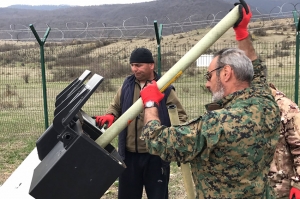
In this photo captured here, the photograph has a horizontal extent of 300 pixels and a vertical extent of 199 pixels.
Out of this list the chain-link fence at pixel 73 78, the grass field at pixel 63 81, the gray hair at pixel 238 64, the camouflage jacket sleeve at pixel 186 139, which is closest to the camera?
the camouflage jacket sleeve at pixel 186 139

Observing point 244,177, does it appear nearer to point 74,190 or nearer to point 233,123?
point 233,123

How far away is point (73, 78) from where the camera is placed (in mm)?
10867

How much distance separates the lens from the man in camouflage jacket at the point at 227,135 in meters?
2.20

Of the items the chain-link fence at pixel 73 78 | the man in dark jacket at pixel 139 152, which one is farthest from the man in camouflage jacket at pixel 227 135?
the chain-link fence at pixel 73 78

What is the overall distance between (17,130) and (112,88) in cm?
388

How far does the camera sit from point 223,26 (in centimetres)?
245

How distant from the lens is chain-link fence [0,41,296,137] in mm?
10164

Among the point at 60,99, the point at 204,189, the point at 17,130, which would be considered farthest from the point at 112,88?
the point at 204,189

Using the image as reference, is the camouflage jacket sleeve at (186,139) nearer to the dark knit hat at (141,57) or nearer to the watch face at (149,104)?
the watch face at (149,104)

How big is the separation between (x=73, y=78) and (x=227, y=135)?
903 centimetres

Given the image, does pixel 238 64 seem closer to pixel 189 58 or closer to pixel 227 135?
pixel 189 58

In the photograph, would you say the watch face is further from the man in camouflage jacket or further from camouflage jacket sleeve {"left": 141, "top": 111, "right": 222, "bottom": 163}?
camouflage jacket sleeve {"left": 141, "top": 111, "right": 222, "bottom": 163}

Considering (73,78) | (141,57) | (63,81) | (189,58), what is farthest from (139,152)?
(63,81)

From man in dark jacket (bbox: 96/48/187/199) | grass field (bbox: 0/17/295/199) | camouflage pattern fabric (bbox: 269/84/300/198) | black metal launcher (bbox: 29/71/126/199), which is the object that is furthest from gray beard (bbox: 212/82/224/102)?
grass field (bbox: 0/17/295/199)
